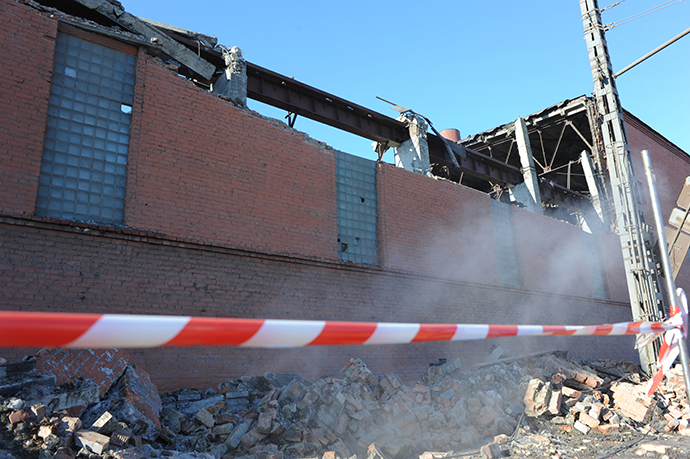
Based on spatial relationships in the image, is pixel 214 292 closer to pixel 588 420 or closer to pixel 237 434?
pixel 237 434

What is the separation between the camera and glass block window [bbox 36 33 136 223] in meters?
7.09

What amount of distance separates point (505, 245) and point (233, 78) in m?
9.63

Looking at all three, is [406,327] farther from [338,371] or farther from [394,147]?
[394,147]

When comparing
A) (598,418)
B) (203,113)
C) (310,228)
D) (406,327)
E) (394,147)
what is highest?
(394,147)

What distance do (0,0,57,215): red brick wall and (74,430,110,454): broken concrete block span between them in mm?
3909

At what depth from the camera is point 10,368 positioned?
4762 millimetres

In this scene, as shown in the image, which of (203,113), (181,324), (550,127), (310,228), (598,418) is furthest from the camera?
(550,127)

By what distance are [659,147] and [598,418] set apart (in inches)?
825

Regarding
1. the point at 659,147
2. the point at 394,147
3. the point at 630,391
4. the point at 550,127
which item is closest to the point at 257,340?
the point at 630,391

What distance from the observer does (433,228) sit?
12.2m

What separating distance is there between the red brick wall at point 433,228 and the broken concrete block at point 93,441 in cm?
741

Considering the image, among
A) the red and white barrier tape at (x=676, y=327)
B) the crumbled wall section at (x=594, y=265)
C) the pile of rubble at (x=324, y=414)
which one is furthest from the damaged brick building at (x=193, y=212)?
the crumbled wall section at (x=594, y=265)

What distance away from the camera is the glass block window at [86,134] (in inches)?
279

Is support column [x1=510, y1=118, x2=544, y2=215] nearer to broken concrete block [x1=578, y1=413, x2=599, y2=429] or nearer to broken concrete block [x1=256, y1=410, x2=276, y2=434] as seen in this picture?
broken concrete block [x1=578, y1=413, x2=599, y2=429]
